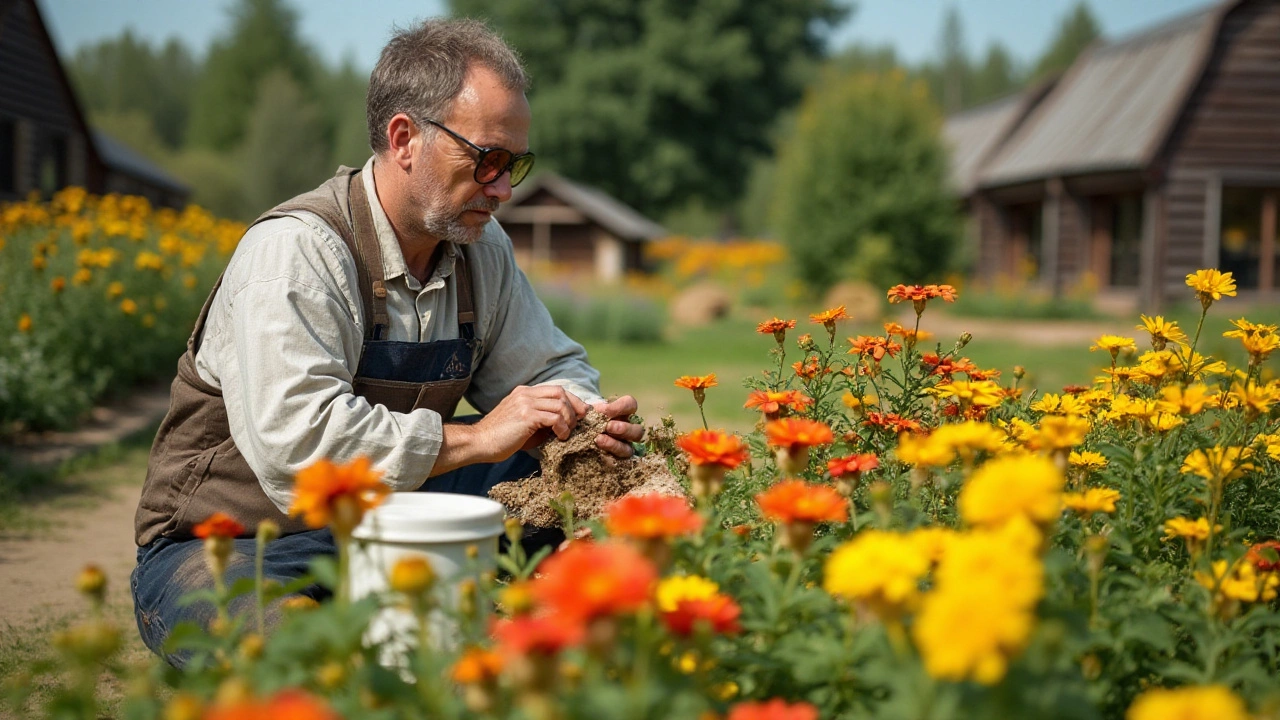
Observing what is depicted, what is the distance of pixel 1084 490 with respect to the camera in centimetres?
184

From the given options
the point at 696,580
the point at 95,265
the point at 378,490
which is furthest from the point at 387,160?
the point at 95,265

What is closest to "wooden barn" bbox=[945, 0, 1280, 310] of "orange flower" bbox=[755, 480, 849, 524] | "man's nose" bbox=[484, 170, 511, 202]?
"man's nose" bbox=[484, 170, 511, 202]

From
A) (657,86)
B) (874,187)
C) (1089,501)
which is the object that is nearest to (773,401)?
(1089,501)

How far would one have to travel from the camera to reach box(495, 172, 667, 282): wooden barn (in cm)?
2738

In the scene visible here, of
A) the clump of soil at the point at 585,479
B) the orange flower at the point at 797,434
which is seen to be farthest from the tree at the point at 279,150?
the orange flower at the point at 797,434

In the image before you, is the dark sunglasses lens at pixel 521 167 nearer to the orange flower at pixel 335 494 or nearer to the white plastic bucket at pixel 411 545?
the white plastic bucket at pixel 411 545

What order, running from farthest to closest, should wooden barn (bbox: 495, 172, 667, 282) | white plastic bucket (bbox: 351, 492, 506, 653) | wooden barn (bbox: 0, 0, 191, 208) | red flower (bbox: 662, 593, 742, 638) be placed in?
wooden barn (bbox: 495, 172, 667, 282), wooden barn (bbox: 0, 0, 191, 208), white plastic bucket (bbox: 351, 492, 506, 653), red flower (bbox: 662, 593, 742, 638)

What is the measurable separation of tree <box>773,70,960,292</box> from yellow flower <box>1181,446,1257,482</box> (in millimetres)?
17124

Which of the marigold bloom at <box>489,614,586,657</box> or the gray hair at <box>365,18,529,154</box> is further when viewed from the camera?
the gray hair at <box>365,18,529,154</box>

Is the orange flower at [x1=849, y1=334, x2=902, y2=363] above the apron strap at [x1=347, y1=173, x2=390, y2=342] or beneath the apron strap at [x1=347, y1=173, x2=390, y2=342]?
beneath

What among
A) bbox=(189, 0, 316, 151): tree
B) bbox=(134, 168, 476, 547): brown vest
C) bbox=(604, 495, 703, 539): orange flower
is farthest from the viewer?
bbox=(189, 0, 316, 151): tree

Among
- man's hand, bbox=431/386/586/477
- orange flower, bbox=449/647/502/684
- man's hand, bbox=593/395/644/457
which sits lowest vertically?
man's hand, bbox=593/395/644/457

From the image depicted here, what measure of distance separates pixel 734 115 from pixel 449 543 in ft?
109

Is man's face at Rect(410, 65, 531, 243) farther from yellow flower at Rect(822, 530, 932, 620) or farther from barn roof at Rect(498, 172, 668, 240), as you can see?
barn roof at Rect(498, 172, 668, 240)
